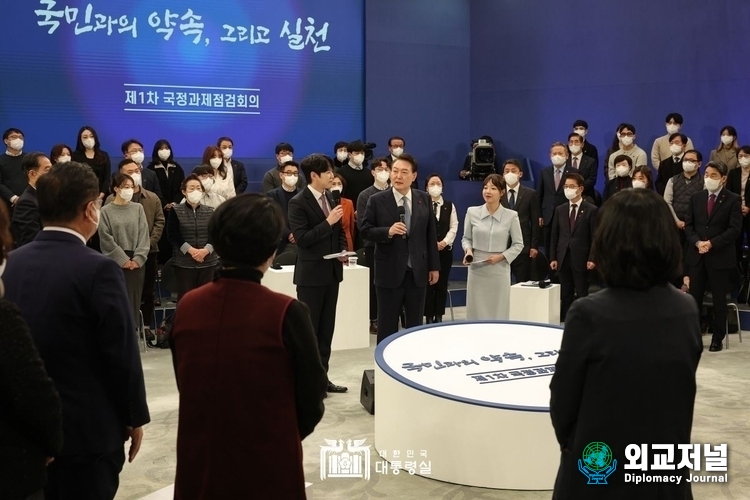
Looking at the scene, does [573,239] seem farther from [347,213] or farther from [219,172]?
[219,172]

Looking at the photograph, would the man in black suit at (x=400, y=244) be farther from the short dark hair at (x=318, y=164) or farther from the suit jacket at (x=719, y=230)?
the suit jacket at (x=719, y=230)

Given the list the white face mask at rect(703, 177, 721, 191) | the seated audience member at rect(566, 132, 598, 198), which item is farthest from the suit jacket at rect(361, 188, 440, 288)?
the seated audience member at rect(566, 132, 598, 198)

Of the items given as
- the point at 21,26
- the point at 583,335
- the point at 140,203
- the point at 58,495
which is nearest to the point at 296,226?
the point at 140,203

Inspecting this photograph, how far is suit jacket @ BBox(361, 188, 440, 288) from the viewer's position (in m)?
5.98

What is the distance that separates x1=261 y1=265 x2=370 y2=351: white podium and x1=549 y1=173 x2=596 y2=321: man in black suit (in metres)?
1.93

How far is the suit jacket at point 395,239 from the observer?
5.98 meters

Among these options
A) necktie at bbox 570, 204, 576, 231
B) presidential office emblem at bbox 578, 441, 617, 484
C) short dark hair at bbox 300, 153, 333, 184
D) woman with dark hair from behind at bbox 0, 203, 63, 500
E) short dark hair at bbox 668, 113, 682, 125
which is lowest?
presidential office emblem at bbox 578, 441, 617, 484

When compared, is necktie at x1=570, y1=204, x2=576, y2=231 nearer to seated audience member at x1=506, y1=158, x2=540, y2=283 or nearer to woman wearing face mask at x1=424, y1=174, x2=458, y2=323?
seated audience member at x1=506, y1=158, x2=540, y2=283

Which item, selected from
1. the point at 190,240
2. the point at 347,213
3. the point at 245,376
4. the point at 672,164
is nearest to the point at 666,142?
the point at 672,164

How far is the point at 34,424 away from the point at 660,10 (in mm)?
10745

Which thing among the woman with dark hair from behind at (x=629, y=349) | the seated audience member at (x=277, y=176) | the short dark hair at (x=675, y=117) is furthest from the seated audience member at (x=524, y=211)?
the woman with dark hair from behind at (x=629, y=349)

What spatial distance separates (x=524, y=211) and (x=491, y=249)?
203 centimetres

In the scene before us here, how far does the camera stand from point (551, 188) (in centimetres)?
945

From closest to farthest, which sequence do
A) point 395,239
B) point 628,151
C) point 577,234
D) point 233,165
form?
point 395,239
point 577,234
point 233,165
point 628,151
